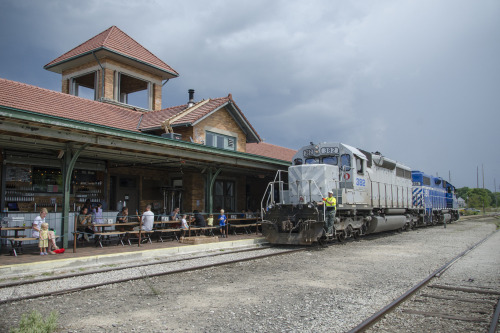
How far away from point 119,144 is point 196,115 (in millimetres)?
6825

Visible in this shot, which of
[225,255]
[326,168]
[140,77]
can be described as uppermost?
[140,77]

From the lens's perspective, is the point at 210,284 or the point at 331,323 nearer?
Result: the point at 331,323

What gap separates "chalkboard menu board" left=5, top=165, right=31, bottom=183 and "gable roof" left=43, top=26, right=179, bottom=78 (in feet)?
28.0

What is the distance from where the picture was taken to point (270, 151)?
25531 millimetres

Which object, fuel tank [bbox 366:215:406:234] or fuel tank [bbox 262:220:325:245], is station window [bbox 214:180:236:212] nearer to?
fuel tank [bbox 262:220:325:245]

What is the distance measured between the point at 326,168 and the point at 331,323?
841 cm

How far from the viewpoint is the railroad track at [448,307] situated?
15.8ft

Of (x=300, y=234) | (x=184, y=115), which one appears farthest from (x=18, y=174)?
(x=300, y=234)

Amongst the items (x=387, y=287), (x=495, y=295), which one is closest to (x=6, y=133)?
(x=387, y=287)

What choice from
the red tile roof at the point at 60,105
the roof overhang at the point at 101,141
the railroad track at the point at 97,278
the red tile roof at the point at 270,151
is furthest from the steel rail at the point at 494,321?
the red tile roof at the point at 270,151

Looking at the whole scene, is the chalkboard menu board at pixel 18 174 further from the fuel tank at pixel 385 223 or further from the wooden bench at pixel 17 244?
the fuel tank at pixel 385 223

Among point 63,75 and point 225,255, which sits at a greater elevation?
point 63,75

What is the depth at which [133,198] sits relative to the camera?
1597 centimetres

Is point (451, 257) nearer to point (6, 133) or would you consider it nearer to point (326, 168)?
point (326, 168)
